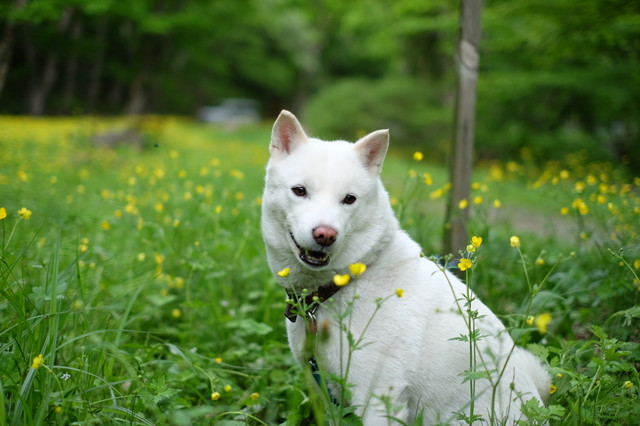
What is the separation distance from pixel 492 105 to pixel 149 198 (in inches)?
418

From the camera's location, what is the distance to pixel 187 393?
102 inches

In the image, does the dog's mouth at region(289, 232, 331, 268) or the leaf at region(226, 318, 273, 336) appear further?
the leaf at region(226, 318, 273, 336)

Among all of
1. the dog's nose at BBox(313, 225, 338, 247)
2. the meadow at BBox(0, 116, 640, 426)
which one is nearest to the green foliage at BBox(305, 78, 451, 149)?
the meadow at BBox(0, 116, 640, 426)

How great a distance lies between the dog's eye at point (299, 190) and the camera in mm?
2111

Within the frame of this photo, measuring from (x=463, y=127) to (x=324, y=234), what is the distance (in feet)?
7.16

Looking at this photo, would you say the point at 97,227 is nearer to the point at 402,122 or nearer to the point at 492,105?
the point at 492,105

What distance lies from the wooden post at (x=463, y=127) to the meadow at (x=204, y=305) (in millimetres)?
185

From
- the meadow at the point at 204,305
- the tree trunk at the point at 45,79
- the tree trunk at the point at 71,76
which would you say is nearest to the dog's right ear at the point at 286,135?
the meadow at the point at 204,305

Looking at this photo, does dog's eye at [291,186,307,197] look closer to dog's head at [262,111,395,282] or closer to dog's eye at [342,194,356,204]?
dog's head at [262,111,395,282]

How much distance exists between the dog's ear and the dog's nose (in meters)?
0.48

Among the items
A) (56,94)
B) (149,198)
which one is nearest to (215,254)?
(149,198)

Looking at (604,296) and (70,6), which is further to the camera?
(70,6)

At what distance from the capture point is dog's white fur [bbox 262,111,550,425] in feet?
6.35

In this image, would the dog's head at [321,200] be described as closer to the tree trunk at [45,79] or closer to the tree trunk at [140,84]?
the tree trunk at [45,79]
